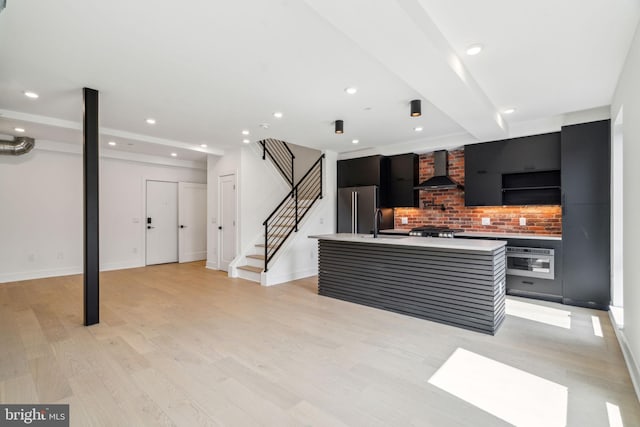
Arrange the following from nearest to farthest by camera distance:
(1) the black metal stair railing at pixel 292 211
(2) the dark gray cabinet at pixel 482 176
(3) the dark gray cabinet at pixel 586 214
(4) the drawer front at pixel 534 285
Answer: (3) the dark gray cabinet at pixel 586 214, (4) the drawer front at pixel 534 285, (2) the dark gray cabinet at pixel 482 176, (1) the black metal stair railing at pixel 292 211

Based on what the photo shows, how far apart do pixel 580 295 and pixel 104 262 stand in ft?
27.9

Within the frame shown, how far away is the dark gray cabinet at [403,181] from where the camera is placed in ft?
19.5

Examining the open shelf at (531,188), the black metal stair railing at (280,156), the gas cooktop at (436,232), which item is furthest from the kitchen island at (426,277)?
the black metal stair railing at (280,156)

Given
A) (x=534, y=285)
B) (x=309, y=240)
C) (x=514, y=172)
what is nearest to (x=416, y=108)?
(x=514, y=172)

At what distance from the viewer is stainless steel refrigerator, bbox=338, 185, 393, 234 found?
20.0 ft

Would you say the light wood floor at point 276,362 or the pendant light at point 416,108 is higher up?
the pendant light at point 416,108

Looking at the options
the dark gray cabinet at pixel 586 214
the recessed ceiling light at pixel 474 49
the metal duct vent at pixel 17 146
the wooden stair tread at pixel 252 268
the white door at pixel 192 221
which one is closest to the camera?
the recessed ceiling light at pixel 474 49

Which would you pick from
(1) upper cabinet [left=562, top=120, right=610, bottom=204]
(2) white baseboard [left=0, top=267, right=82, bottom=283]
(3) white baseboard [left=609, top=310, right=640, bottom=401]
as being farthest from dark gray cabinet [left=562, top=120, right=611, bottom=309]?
(2) white baseboard [left=0, top=267, right=82, bottom=283]

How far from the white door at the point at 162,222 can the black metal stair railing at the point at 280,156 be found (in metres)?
2.65

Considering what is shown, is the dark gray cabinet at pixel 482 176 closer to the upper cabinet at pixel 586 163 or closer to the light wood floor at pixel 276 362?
the upper cabinet at pixel 586 163

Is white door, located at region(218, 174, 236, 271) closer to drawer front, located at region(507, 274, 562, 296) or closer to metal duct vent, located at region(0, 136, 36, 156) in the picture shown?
metal duct vent, located at region(0, 136, 36, 156)

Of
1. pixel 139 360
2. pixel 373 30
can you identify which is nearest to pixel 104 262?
pixel 139 360

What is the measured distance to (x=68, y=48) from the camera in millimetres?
2586

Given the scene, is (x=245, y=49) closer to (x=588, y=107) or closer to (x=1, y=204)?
(x=588, y=107)
